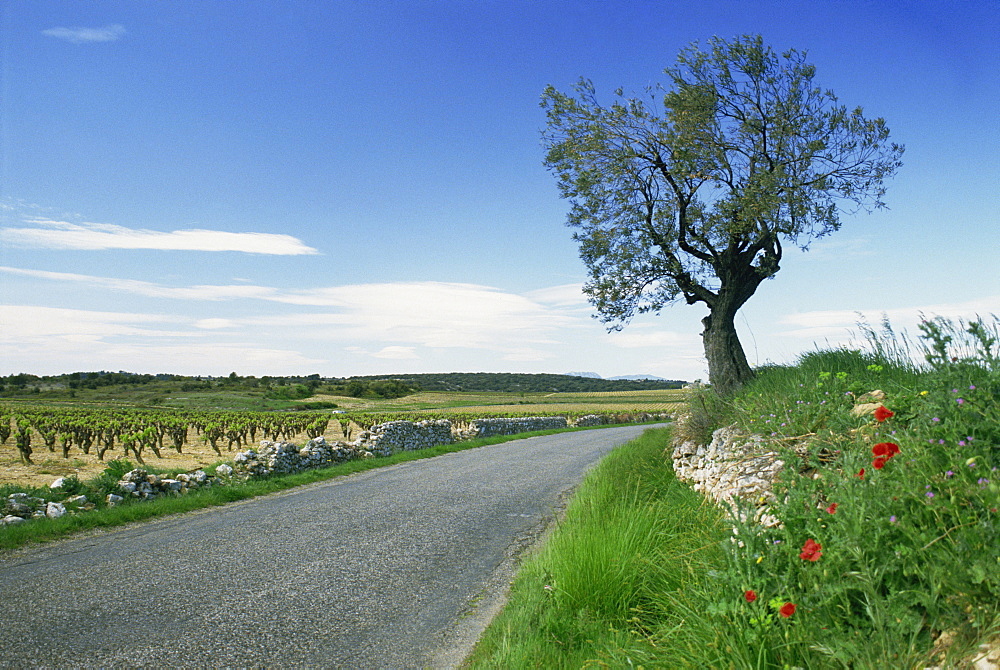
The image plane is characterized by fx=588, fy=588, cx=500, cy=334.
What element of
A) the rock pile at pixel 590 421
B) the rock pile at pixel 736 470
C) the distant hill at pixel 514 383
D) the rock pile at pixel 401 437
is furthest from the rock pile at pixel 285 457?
the distant hill at pixel 514 383

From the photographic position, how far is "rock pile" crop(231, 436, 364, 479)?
1495 centimetres

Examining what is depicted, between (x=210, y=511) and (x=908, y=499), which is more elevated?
(x=908, y=499)

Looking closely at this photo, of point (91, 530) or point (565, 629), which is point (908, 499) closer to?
point (565, 629)

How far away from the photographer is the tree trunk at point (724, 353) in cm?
1378

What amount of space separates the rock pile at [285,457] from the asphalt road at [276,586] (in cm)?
373

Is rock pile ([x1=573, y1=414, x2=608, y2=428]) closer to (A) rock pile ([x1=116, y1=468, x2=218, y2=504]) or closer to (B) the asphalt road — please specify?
(A) rock pile ([x1=116, y1=468, x2=218, y2=504])

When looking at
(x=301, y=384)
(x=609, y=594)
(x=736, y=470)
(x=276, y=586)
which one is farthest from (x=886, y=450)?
(x=301, y=384)

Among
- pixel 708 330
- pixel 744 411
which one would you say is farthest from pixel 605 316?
pixel 744 411

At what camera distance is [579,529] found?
6656 mm

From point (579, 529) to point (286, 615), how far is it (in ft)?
10.4

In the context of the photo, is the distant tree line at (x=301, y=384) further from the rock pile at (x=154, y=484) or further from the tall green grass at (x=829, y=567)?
the tall green grass at (x=829, y=567)

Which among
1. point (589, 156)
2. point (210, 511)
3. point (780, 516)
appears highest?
point (589, 156)

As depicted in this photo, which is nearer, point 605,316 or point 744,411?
point 744,411

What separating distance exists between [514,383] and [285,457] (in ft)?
438
